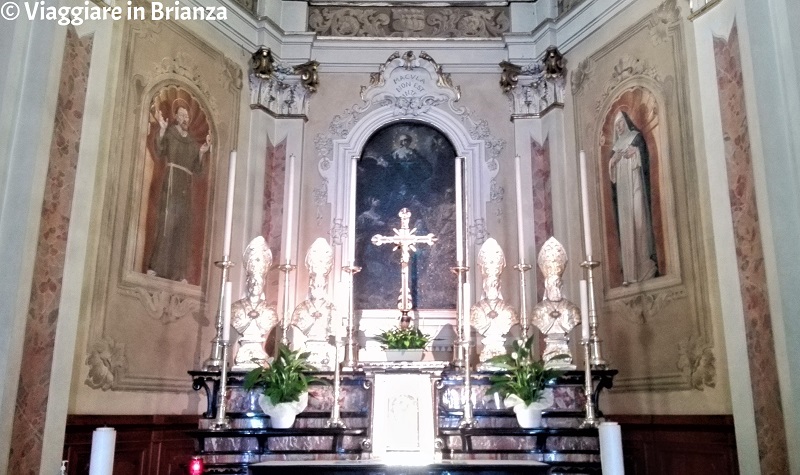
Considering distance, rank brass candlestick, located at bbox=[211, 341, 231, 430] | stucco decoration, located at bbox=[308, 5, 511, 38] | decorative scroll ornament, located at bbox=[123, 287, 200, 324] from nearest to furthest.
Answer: brass candlestick, located at bbox=[211, 341, 231, 430], decorative scroll ornament, located at bbox=[123, 287, 200, 324], stucco decoration, located at bbox=[308, 5, 511, 38]

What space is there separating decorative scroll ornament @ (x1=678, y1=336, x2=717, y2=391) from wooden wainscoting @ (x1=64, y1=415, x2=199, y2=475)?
3530 millimetres

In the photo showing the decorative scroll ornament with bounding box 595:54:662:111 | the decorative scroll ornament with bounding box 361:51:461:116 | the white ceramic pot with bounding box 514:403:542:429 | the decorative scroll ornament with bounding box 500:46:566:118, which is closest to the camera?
the white ceramic pot with bounding box 514:403:542:429

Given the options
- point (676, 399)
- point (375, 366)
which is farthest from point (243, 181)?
point (676, 399)

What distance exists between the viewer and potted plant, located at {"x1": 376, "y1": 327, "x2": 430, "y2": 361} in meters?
5.03

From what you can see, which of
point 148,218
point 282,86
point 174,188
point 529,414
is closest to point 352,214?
point 282,86

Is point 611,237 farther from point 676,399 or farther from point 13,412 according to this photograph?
point 13,412

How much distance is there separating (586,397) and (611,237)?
1.85m

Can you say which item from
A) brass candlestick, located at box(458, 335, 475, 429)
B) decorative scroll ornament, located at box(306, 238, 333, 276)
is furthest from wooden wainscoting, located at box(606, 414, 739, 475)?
decorative scroll ornament, located at box(306, 238, 333, 276)

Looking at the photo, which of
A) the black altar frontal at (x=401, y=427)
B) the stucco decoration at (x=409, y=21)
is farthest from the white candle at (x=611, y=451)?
the stucco decoration at (x=409, y=21)

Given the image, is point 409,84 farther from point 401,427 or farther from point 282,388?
point 401,427

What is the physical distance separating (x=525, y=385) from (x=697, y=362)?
1.36 meters

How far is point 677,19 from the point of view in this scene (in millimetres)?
5492

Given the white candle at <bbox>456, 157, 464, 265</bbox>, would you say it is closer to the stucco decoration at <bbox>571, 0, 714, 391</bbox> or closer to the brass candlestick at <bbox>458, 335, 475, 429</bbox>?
the stucco decoration at <bbox>571, 0, 714, 391</bbox>

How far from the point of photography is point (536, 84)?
6.95 m
